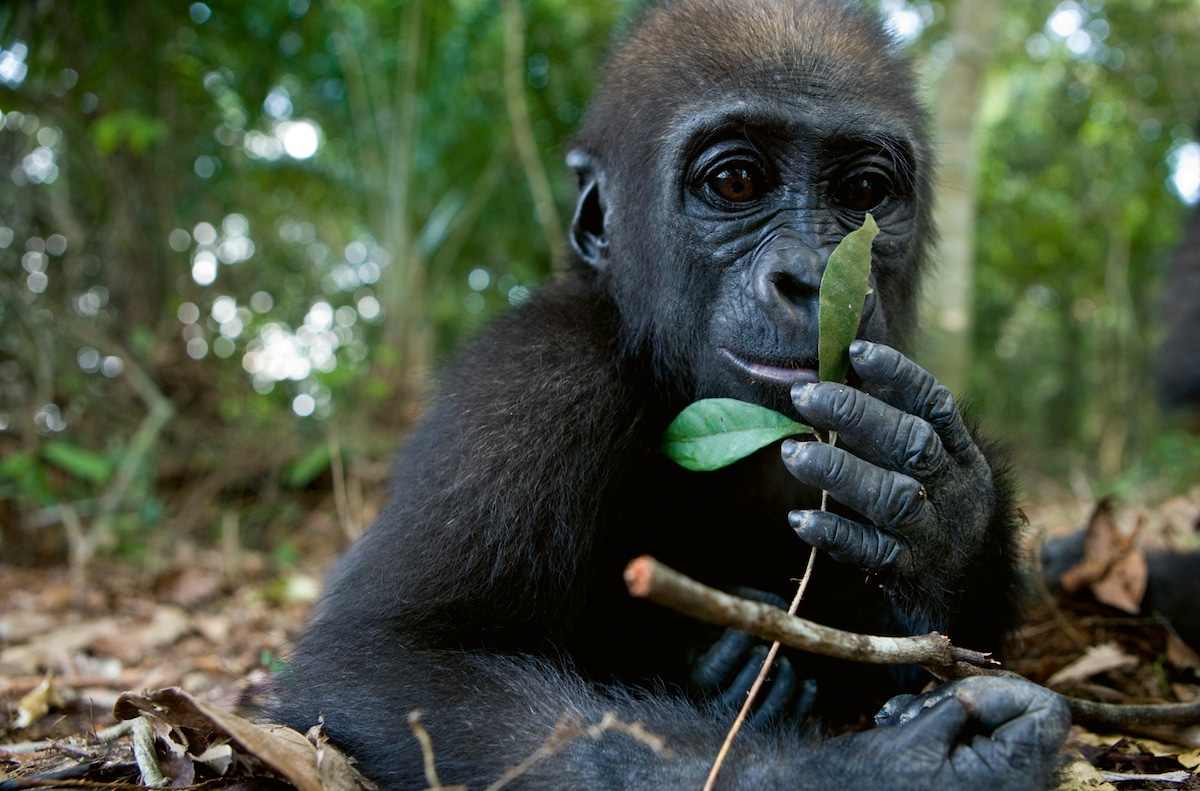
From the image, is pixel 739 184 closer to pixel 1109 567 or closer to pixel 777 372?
pixel 777 372

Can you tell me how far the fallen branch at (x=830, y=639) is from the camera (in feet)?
4.40

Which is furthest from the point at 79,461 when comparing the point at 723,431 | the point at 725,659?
the point at 723,431

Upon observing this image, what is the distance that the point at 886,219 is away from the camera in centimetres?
317

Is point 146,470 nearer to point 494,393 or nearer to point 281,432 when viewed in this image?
point 281,432

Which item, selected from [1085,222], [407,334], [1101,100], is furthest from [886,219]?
[1085,222]

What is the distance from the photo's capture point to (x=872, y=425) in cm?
228

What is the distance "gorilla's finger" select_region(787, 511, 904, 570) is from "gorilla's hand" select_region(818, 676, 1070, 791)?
0.39 metres

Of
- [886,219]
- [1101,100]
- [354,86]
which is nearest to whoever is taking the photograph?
[886,219]

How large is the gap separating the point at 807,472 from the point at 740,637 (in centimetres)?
80

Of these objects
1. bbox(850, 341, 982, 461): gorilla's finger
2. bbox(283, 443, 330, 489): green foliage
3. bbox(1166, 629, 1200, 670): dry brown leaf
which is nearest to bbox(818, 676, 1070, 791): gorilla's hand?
bbox(850, 341, 982, 461): gorilla's finger

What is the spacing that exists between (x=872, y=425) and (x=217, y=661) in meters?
3.26

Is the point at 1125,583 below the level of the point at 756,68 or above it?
below

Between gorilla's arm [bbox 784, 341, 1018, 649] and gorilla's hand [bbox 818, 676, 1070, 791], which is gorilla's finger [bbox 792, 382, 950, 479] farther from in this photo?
gorilla's hand [bbox 818, 676, 1070, 791]

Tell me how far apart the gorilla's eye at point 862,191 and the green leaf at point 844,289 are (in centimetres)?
72
